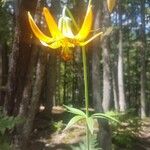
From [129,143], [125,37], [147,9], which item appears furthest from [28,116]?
[125,37]

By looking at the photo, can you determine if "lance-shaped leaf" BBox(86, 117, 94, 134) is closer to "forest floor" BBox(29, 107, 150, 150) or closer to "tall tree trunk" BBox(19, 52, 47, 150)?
"tall tree trunk" BBox(19, 52, 47, 150)

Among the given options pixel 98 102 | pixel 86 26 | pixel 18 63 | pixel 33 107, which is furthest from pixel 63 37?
pixel 18 63

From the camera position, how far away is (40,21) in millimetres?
10039

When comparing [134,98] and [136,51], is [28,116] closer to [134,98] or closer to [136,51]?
[136,51]

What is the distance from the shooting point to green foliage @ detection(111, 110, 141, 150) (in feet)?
43.2

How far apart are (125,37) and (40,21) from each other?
32882 mm

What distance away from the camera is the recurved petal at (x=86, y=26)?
1.56m

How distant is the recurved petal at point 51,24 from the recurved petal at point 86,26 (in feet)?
0.28

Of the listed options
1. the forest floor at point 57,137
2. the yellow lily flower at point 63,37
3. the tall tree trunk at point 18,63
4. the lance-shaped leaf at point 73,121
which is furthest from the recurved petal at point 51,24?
the forest floor at point 57,137

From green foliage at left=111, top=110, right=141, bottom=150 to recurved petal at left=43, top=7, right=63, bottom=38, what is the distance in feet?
37.6

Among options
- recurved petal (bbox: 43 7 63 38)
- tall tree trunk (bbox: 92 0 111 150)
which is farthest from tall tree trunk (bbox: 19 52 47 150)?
recurved petal (bbox: 43 7 63 38)

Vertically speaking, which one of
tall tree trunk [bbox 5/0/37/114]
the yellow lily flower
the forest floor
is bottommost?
the forest floor

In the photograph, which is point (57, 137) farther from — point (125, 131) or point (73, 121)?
point (73, 121)

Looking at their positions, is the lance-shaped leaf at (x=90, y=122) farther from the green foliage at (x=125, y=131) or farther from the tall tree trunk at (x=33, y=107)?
the green foliage at (x=125, y=131)
